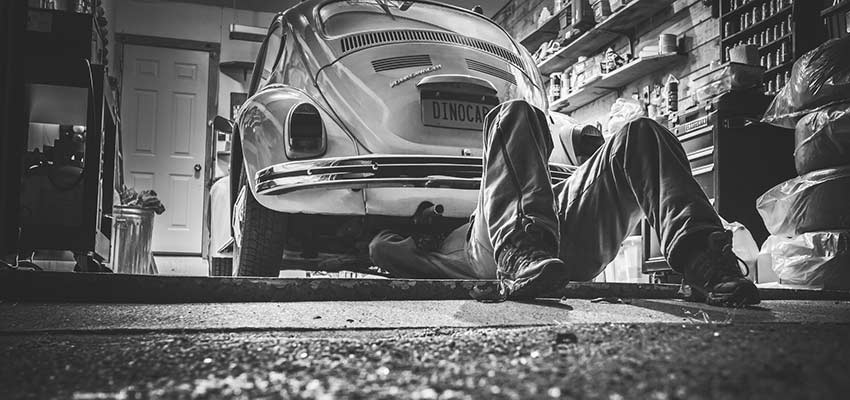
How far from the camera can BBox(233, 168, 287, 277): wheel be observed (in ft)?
8.66

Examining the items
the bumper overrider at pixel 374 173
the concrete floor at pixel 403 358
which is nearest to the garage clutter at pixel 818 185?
the bumper overrider at pixel 374 173

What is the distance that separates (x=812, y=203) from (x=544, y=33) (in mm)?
5196

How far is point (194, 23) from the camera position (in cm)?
927

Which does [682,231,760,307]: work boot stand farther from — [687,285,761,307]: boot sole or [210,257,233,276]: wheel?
[210,257,233,276]: wheel

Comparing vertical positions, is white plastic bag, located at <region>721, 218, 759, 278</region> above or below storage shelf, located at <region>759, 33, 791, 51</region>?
below

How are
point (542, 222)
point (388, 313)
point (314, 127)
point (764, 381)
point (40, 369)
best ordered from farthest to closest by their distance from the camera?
point (314, 127) < point (542, 222) < point (388, 313) < point (40, 369) < point (764, 381)

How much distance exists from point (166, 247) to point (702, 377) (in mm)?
9075

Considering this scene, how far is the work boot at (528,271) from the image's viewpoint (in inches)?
58.3

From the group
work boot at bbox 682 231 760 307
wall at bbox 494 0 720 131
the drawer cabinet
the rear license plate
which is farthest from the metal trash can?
work boot at bbox 682 231 760 307

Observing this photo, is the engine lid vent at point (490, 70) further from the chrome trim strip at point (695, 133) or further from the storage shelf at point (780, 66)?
the storage shelf at point (780, 66)

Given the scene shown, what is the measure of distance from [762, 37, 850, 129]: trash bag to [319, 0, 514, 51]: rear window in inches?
54.0

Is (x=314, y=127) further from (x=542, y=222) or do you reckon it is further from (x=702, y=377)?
(x=702, y=377)

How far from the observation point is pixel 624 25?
6.18 metres

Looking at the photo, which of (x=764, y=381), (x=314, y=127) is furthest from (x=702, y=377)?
(x=314, y=127)
